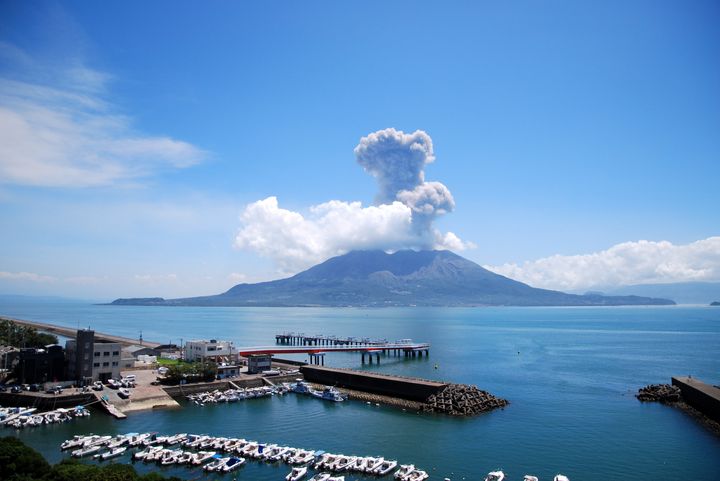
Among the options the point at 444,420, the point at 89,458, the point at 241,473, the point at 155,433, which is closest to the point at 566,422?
the point at 444,420

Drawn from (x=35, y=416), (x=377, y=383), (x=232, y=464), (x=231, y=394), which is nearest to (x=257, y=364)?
(x=231, y=394)

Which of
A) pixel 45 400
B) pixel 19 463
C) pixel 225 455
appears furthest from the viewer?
pixel 45 400

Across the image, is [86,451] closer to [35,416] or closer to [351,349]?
[35,416]

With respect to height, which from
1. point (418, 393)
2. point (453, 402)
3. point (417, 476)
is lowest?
point (417, 476)

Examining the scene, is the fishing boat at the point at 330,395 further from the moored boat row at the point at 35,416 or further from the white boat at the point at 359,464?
the moored boat row at the point at 35,416

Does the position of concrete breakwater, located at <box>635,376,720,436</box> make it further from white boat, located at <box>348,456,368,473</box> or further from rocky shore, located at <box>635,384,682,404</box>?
white boat, located at <box>348,456,368,473</box>

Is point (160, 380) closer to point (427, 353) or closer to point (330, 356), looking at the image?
point (330, 356)
